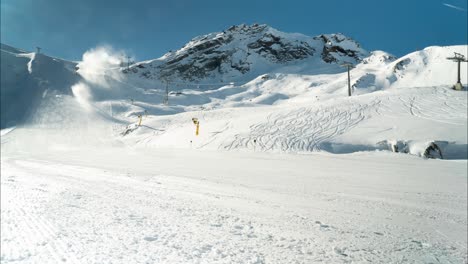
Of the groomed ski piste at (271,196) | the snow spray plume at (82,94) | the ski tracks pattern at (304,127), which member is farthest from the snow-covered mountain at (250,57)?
the groomed ski piste at (271,196)

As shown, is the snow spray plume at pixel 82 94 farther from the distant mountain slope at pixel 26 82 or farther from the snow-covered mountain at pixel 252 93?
the distant mountain slope at pixel 26 82

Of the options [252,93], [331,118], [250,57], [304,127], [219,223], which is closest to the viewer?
[219,223]

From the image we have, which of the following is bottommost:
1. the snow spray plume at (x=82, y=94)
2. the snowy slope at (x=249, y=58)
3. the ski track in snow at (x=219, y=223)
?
the ski track in snow at (x=219, y=223)

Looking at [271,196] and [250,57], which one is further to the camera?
[250,57]

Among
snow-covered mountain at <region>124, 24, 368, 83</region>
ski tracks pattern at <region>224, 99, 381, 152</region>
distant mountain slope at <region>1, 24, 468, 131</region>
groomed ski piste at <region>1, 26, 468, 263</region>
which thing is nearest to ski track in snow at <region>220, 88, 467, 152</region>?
ski tracks pattern at <region>224, 99, 381, 152</region>

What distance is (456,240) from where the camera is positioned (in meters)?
4.54

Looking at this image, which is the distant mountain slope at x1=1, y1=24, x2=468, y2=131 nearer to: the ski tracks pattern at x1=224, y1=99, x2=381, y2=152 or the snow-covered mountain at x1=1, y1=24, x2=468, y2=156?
the snow-covered mountain at x1=1, y1=24, x2=468, y2=156

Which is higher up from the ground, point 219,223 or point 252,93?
point 252,93

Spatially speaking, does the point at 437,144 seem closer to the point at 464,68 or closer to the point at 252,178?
the point at 252,178

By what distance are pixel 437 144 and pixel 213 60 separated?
3618 inches

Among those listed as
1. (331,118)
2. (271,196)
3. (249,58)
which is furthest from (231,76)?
(271,196)

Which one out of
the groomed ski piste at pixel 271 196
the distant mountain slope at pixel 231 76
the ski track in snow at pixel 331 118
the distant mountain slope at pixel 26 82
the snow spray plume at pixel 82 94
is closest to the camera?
the groomed ski piste at pixel 271 196

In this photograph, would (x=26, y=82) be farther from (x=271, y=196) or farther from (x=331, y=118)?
(x=271, y=196)

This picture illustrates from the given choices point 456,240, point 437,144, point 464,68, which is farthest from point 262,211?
point 464,68
